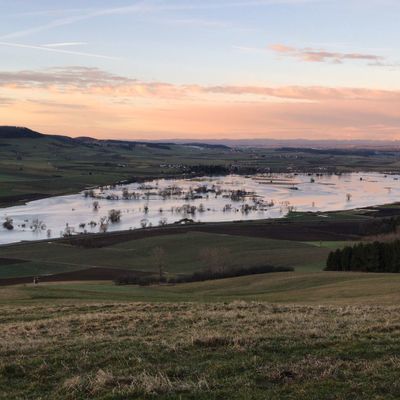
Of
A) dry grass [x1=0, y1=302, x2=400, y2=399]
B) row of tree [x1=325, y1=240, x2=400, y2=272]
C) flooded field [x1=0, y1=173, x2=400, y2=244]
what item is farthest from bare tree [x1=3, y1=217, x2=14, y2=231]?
dry grass [x1=0, y1=302, x2=400, y2=399]

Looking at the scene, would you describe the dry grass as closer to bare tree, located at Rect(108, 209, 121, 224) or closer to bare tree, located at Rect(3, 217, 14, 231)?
bare tree, located at Rect(3, 217, 14, 231)

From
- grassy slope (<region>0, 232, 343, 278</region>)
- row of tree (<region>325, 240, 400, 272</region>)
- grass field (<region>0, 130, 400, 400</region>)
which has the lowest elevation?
grassy slope (<region>0, 232, 343, 278</region>)

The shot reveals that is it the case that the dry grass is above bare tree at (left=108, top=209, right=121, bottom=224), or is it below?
above

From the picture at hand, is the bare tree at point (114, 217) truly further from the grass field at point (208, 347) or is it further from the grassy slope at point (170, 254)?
the grass field at point (208, 347)

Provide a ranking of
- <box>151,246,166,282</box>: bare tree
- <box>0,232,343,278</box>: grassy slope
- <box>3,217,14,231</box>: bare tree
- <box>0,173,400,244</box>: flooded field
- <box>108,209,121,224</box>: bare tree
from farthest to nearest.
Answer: <box>108,209,121,224</box>: bare tree < <box>0,173,400,244</box>: flooded field < <box>3,217,14,231</box>: bare tree < <box>0,232,343,278</box>: grassy slope < <box>151,246,166,282</box>: bare tree

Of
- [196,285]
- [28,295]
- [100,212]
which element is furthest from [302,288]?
[100,212]

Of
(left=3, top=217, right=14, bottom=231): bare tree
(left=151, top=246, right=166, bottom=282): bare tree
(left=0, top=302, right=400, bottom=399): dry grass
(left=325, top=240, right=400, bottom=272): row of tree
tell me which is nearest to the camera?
(left=0, top=302, right=400, bottom=399): dry grass

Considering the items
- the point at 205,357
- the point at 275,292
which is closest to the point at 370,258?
the point at 275,292

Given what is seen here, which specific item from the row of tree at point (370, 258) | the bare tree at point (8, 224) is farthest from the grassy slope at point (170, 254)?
the bare tree at point (8, 224)
